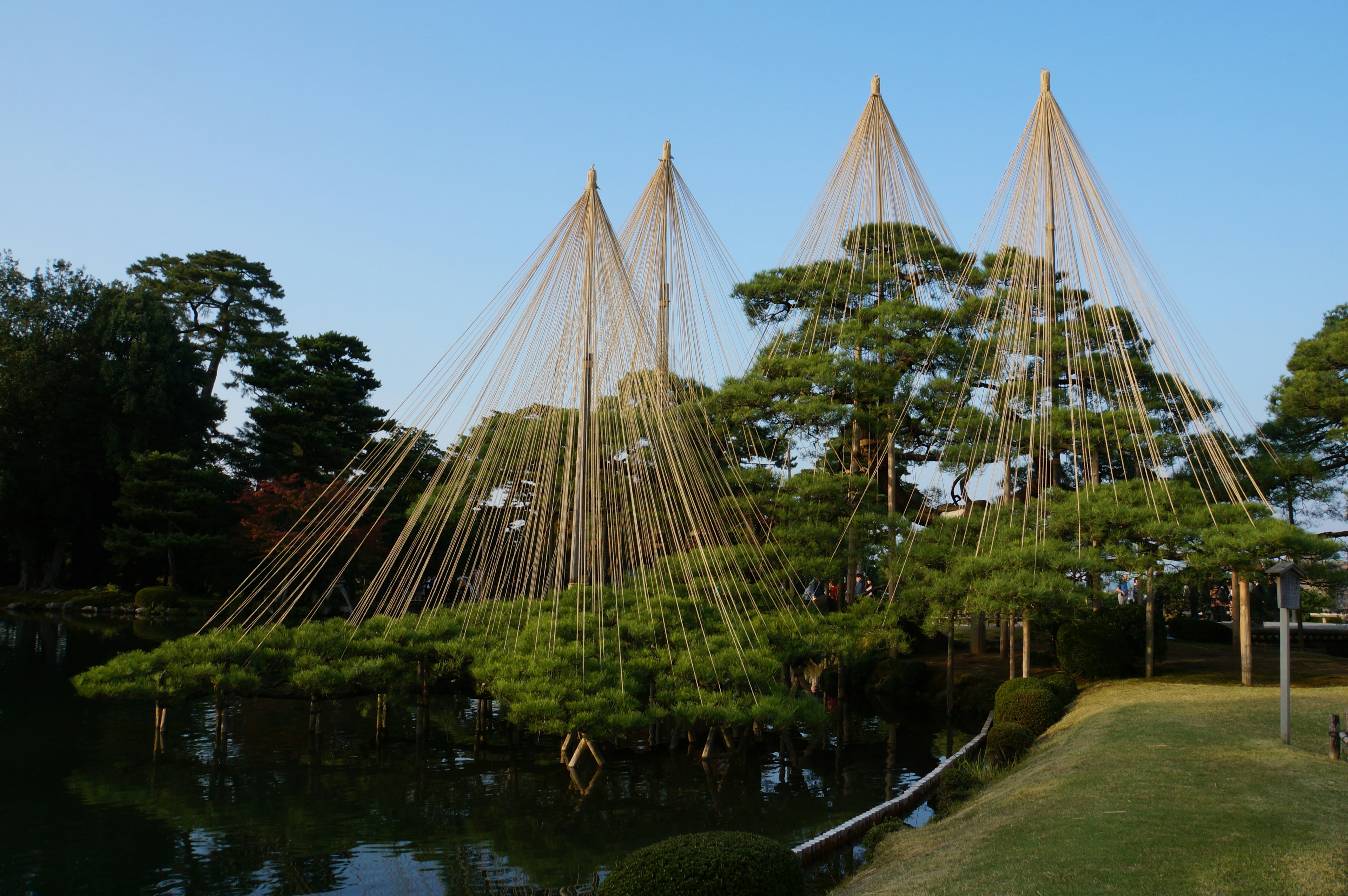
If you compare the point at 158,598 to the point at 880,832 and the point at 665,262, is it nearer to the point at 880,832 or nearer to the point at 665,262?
the point at 665,262

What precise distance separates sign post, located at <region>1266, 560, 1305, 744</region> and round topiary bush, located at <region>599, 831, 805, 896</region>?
5843 mm

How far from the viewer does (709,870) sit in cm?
508

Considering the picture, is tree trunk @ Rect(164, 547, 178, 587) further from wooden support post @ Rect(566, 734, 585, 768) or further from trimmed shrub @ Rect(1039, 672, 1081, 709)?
trimmed shrub @ Rect(1039, 672, 1081, 709)

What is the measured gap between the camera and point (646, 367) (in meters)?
11.1

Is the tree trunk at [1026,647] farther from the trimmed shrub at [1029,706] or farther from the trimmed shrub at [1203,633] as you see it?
the trimmed shrub at [1203,633]

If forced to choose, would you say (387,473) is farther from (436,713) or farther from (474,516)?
(436,713)

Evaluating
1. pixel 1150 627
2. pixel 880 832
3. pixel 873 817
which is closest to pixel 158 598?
pixel 873 817

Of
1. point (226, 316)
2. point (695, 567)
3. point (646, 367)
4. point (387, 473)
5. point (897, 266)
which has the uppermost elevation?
point (226, 316)

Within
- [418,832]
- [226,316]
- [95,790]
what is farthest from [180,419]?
[418,832]

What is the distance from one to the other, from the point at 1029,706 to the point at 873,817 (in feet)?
14.7

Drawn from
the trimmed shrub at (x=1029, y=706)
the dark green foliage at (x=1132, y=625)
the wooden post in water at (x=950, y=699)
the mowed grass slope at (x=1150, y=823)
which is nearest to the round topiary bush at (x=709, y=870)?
the mowed grass slope at (x=1150, y=823)

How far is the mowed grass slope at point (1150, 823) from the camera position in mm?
4902

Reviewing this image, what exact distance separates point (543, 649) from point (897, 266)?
1259 centimetres

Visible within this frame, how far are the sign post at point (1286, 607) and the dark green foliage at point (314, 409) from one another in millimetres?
27569
